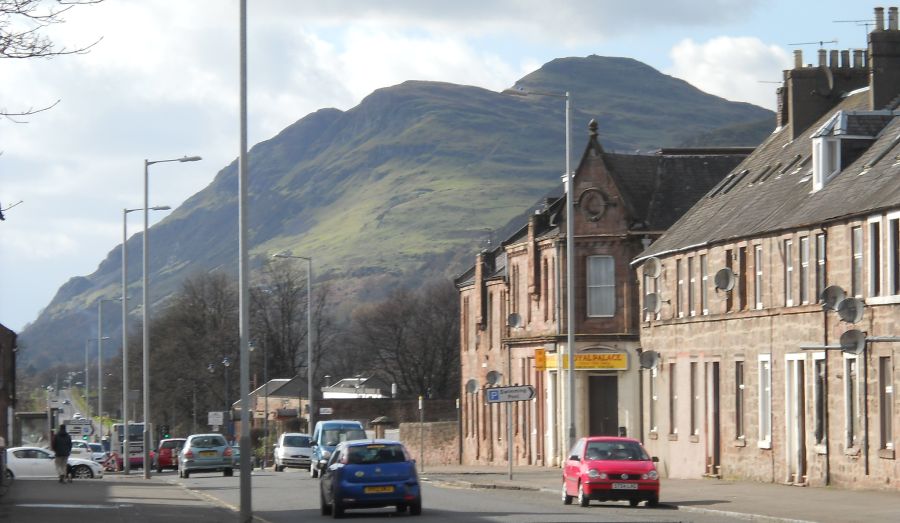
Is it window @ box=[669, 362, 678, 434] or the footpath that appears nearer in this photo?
the footpath

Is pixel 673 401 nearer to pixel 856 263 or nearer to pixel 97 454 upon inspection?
pixel 856 263

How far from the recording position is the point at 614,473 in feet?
111

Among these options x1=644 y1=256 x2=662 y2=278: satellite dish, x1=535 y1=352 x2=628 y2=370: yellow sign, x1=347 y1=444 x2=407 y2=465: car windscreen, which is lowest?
x1=347 y1=444 x2=407 y2=465: car windscreen

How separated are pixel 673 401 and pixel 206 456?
1858 cm

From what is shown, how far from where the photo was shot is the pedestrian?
5031 centimetres

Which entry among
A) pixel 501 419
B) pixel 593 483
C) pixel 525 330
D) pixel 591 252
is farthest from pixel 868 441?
pixel 501 419

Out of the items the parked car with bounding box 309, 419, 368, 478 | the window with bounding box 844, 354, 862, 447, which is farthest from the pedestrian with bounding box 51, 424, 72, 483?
the window with bounding box 844, 354, 862, 447

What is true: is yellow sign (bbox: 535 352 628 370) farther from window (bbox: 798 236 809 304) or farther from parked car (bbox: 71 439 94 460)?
parked car (bbox: 71 439 94 460)

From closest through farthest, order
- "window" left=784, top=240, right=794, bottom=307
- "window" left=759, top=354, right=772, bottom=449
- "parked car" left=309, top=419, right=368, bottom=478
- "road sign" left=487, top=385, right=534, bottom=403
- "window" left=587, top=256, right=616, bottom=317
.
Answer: "window" left=784, top=240, right=794, bottom=307 → "window" left=759, top=354, right=772, bottom=449 → "road sign" left=487, top=385, right=534, bottom=403 → "parked car" left=309, top=419, right=368, bottom=478 → "window" left=587, top=256, right=616, bottom=317

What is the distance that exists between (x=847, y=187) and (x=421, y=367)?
327 feet

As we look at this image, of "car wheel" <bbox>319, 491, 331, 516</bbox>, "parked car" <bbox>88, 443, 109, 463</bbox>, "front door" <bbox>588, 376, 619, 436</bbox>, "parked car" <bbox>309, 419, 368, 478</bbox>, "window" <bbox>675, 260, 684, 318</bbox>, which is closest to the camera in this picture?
"car wheel" <bbox>319, 491, 331, 516</bbox>

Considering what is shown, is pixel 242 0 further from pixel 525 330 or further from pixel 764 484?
pixel 525 330

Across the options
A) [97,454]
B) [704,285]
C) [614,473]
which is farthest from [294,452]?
[614,473]

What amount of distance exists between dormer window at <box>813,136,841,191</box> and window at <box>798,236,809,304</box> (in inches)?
81.6
